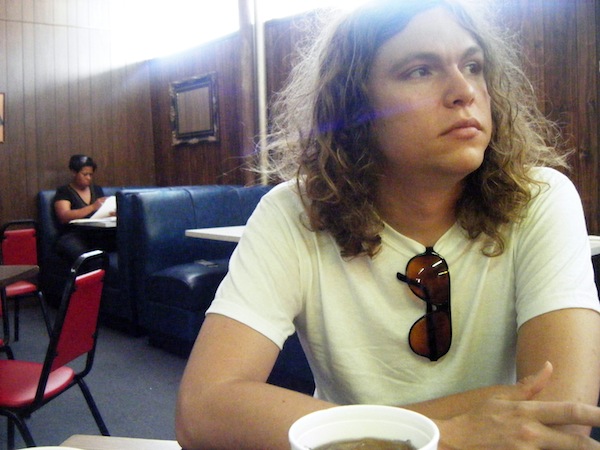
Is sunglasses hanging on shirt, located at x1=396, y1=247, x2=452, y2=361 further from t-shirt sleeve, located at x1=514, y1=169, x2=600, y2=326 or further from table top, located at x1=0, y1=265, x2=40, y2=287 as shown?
table top, located at x1=0, y1=265, x2=40, y2=287

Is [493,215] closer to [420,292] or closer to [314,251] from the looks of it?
[420,292]

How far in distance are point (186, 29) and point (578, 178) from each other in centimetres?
457

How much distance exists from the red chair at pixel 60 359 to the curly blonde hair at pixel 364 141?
0.99m

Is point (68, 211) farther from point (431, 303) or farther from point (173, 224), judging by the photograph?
point (431, 303)

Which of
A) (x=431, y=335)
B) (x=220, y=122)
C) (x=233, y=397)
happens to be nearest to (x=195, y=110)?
(x=220, y=122)

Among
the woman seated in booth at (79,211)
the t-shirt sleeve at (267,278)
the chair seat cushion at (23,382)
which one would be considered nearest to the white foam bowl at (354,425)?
the t-shirt sleeve at (267,278)

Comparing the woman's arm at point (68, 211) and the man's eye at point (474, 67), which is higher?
the man's eye at point (474, 67)

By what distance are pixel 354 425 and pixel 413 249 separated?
0.65m

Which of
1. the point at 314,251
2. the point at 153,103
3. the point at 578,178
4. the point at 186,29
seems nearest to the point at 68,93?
the point at 153,103

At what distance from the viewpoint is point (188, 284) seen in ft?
12.2

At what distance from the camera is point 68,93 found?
641 cm

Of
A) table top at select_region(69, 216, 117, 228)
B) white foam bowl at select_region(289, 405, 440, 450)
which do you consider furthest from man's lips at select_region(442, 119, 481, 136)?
table top at select_region(69, 216, 117, 228)

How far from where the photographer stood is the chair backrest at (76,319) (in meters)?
1.84

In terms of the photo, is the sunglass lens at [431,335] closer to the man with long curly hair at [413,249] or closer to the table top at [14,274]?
the man with long curly hair at [413,249]
